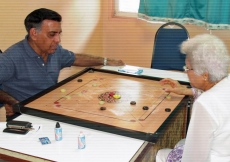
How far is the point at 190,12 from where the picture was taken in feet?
11.7

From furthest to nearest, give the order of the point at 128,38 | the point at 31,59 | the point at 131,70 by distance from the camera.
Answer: the point at 128,38 → the point at 131,70 → the point at 31,59

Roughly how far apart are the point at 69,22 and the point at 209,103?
245 cm

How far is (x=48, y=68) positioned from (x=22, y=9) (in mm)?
799

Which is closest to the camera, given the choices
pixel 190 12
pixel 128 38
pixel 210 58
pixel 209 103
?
pixel 209 103

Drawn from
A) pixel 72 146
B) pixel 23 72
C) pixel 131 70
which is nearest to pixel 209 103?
pixel 72 146

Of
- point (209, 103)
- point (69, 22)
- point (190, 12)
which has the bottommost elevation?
point (209, 103)

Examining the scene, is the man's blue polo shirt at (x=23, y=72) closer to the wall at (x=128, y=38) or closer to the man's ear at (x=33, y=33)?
the man's ear at (x=33, y=33)

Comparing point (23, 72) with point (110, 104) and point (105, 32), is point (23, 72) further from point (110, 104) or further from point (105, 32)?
point (105, 32)

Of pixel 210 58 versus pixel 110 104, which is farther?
pixel 110 104

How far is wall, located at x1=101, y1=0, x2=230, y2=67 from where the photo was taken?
399cm

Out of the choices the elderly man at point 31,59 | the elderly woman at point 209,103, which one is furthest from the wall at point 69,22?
the elderly woman at point 209,103

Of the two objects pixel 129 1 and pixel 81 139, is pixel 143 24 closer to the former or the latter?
pixel 129 1

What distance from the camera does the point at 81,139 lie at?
5.17 ft

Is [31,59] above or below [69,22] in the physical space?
below
